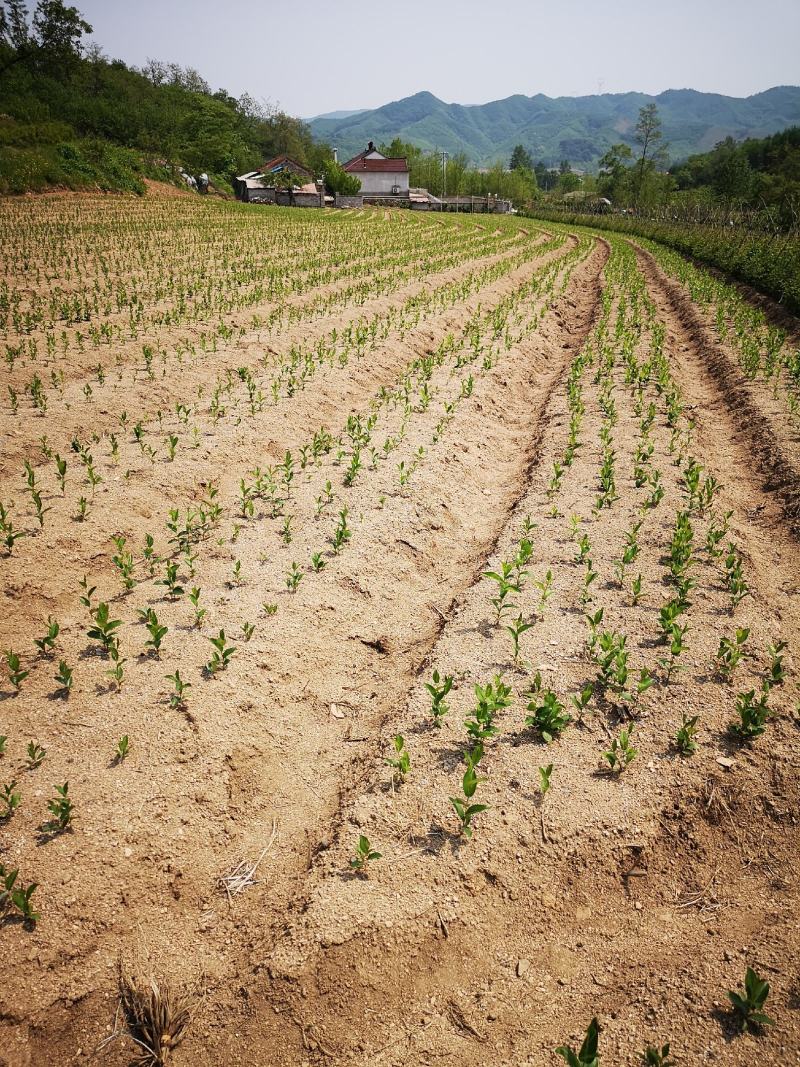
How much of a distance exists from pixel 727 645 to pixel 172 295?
16525 millimetres

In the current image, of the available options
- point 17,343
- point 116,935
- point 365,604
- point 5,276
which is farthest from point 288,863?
point 5,276

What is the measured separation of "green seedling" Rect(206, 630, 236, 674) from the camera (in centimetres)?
445

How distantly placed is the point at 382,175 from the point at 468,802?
94048 millimetres

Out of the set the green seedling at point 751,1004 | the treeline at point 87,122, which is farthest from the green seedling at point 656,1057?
the treeline at point 87,122

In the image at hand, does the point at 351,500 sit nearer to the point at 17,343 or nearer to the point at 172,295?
the point at 17,343

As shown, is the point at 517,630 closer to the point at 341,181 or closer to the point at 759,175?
the point at 341,181

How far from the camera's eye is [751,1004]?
2617mm

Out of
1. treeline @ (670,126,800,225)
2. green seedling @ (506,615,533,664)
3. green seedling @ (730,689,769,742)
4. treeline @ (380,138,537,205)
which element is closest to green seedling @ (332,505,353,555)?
green seedling @ (506,615,533,664)

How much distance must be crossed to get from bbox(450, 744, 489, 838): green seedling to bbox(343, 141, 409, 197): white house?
9171cm

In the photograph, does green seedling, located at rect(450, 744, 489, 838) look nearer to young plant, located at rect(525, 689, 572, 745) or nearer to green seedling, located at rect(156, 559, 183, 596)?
young plant, located at rect(525, 689, 572, 745)

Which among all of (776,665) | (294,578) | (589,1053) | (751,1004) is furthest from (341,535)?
(751,1004)

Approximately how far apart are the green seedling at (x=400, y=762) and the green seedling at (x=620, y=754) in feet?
4.40

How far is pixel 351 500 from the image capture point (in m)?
6.94

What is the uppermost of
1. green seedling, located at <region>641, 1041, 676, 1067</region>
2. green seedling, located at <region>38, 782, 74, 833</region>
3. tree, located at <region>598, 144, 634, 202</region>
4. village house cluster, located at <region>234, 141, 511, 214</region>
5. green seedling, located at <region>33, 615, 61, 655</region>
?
tree, located at <region>598, 144, 634, 202</region>
